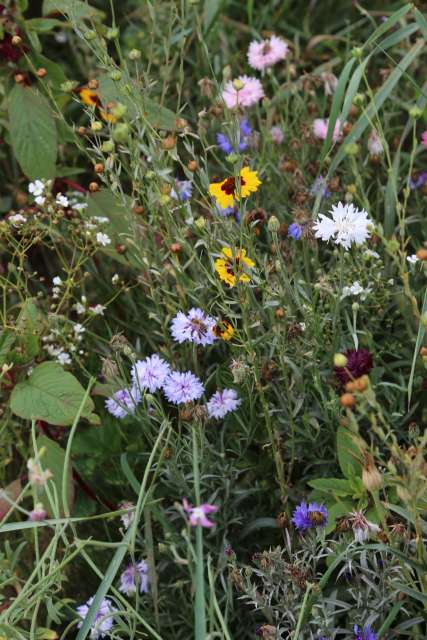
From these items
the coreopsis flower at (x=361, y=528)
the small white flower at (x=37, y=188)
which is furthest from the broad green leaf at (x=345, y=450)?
the small white flower at (x=37, y=188)

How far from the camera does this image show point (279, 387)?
1393 millimetres

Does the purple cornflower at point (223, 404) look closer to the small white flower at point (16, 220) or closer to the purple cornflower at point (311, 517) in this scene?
the purple cornflower at point (311, 517)

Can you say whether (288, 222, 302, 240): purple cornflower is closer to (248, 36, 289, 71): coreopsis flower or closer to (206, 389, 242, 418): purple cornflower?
(206, 389, 242, 418): purple cornflower

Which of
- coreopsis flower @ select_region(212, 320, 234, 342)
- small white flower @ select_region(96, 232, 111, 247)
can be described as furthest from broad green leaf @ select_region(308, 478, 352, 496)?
small white flower @ select_region(96, 232, 111, 247)

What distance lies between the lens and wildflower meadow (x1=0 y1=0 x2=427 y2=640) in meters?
1.14

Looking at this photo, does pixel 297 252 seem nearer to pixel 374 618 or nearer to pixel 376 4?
pixel 374 618

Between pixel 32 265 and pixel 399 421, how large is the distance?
1.03 meters

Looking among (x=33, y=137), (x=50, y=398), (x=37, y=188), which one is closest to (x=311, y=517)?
(x=50, y=398)

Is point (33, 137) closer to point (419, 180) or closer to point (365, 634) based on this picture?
point (419, 180)

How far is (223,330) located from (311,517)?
32 centimetres

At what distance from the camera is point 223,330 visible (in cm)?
134

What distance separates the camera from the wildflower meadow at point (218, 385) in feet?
3.74

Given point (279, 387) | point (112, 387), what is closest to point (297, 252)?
point (279, 387)

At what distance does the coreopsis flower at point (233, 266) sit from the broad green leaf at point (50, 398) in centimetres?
27
